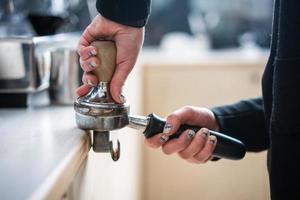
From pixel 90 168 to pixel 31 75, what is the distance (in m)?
0.30

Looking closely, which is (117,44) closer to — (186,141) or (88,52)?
(88,52)

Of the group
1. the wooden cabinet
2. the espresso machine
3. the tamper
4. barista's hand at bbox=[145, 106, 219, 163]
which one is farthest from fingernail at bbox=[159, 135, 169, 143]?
the wooden cabinet

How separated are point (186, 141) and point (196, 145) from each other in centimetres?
2

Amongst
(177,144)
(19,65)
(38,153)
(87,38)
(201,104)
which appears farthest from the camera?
(201,104)

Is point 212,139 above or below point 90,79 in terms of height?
below

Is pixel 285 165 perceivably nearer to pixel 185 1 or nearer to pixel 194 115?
pixel 194 115

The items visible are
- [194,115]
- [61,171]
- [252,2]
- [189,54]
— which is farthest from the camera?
[252,2]

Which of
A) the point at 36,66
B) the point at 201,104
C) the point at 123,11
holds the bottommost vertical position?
the point at 201,104

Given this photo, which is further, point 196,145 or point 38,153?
point 196,145

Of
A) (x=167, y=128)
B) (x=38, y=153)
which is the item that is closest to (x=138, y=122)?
(x=167, y=128)

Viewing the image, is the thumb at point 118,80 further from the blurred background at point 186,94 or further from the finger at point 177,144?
the blurred background at point 186,94

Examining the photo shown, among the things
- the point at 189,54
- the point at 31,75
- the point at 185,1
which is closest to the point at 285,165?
the point at 31,75

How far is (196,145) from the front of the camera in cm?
69

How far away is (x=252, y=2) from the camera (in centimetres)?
229
